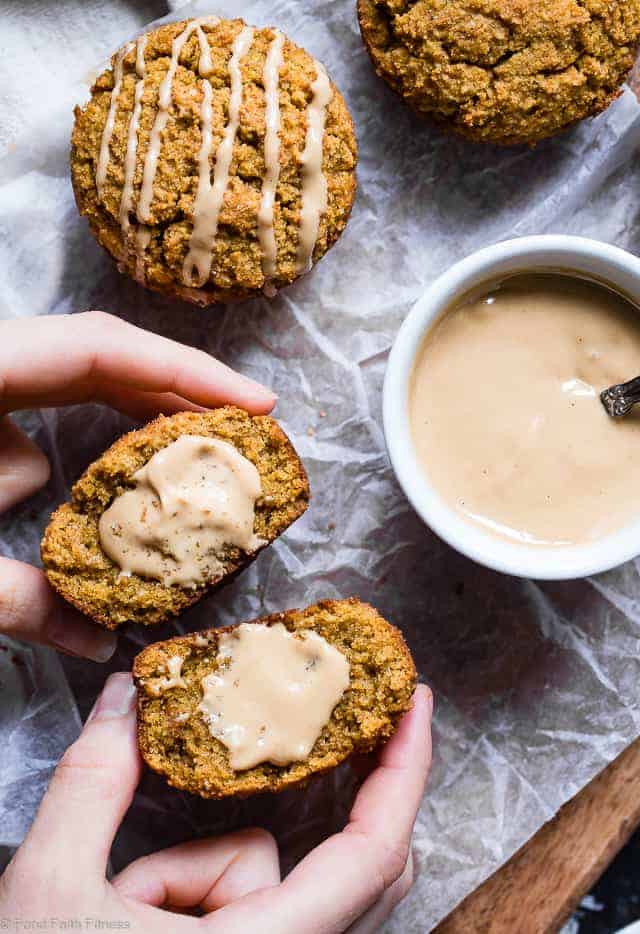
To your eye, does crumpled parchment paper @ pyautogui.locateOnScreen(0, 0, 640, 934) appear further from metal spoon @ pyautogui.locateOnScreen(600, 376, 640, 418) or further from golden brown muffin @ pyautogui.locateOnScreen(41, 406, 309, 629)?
metal spoon @ pyautogui.locateOnScreen(600, 376, 640, 418)

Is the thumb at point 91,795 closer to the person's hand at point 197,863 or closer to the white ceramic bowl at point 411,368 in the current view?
the person's hand at point 197,863

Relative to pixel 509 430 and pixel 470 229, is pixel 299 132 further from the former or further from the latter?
pixel 509 430

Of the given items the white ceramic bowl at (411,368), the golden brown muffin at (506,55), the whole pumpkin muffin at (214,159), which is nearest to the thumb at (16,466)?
the whole pumpkin muffin at (214,159)

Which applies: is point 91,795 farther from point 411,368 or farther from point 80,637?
point 411,368

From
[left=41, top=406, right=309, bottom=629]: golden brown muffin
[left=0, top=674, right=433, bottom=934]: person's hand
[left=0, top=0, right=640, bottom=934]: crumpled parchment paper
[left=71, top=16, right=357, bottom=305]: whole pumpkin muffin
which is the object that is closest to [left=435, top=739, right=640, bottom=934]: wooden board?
[left=0, top=0, right=640, bottom=934]: crumpled parchment paper

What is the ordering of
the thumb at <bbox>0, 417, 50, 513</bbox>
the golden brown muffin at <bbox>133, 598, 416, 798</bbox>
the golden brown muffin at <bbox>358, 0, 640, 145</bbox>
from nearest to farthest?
1. the golden brown muffin at <bbox>133, 598, 416, 798</bbox>
2. the golden brown muffin at <bbox>358, 0, 640, 145</bbox>
3. the thumb at <bbox>0, 417, 50, 513</bbox>

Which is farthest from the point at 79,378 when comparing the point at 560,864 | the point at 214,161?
the point at 560,864
